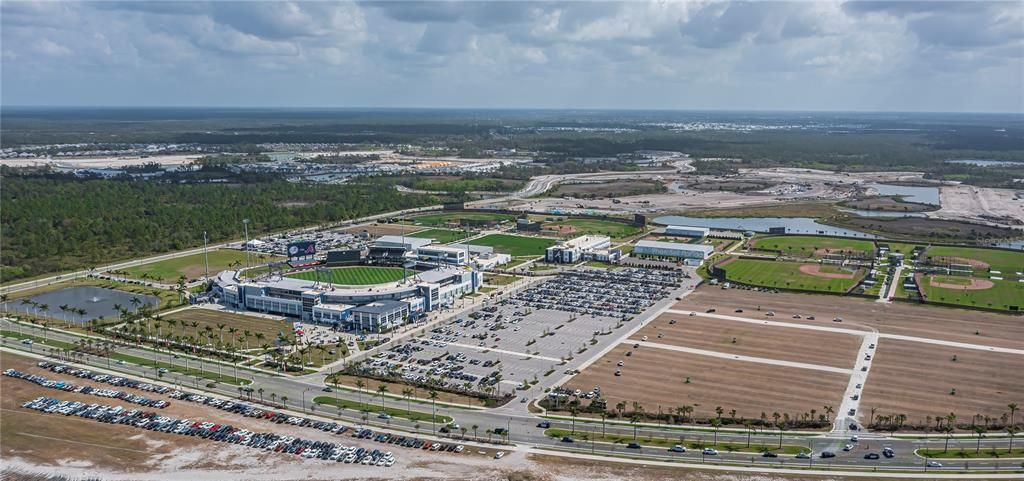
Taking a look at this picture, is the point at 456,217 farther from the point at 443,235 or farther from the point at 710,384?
the point at 710,384

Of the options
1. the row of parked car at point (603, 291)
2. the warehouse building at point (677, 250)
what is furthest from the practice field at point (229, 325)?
the warehouse building at point (677, 250)

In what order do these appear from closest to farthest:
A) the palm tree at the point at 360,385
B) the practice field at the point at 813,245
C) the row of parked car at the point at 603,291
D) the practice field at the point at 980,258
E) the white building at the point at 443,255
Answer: the palm tree at the point at 360,385 → the row of parked car at the point at 603,291 → the practice field at the point at 980,258 → the white building at the point at 443,255 → the practice field at the point at 813,245

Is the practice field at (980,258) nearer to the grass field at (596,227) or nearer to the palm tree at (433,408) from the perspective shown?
the grass field at (596,227)

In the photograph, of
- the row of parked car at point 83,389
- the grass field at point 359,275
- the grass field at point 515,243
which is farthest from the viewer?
the grass field at point 515,243

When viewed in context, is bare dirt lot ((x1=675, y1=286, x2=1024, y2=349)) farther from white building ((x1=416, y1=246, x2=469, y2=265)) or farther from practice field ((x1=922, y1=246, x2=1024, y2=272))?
white building ((x1=416, y1=246, x2=469, y2=265))

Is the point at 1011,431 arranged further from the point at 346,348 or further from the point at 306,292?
the point at 306,292

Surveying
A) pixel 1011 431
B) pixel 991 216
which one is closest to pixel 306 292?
pixel 1011 431
